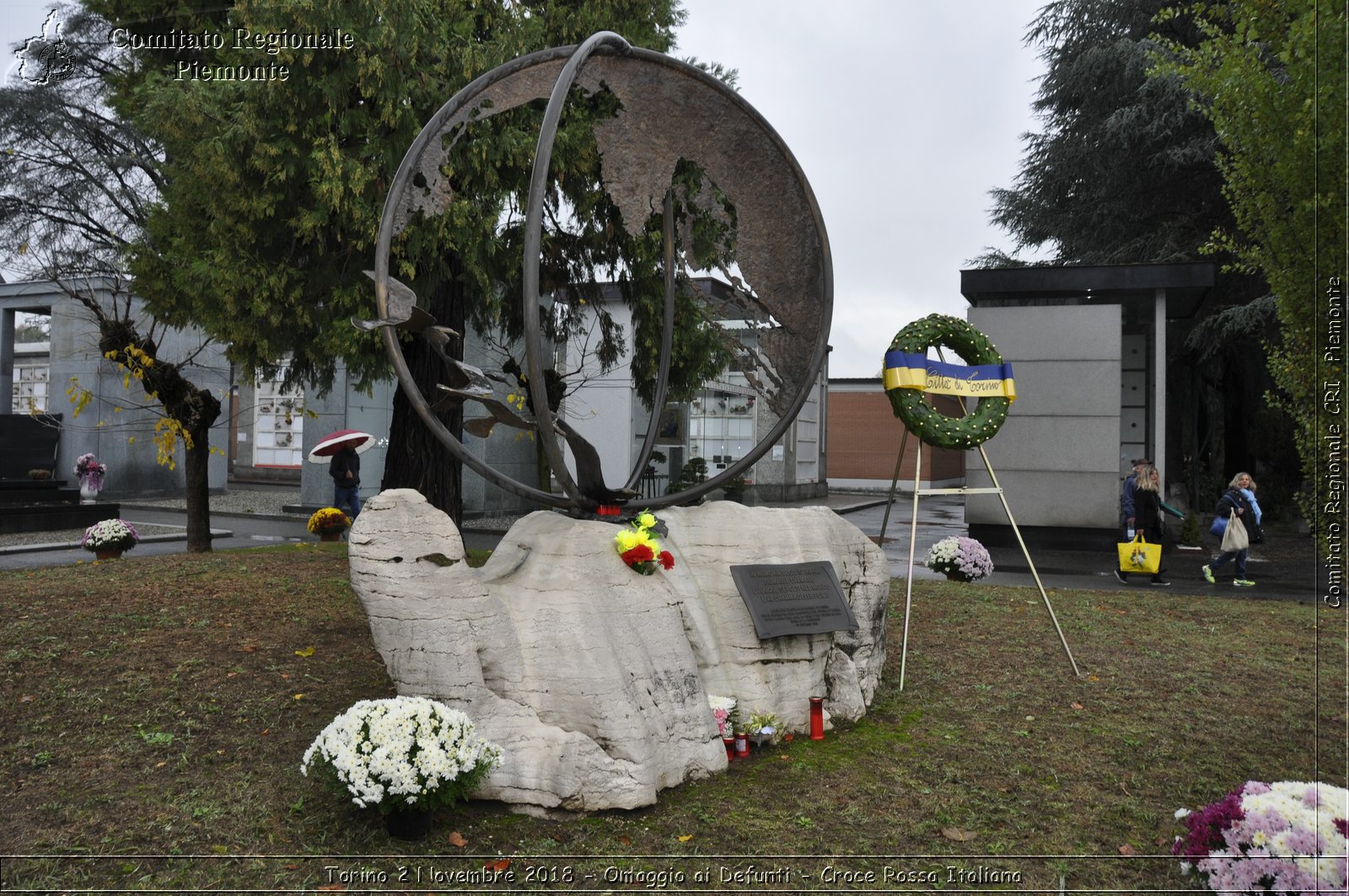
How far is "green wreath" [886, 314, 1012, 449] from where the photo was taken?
828cm

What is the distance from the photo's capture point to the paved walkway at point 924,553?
13.2 metres

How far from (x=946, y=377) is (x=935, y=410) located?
1.12 feet

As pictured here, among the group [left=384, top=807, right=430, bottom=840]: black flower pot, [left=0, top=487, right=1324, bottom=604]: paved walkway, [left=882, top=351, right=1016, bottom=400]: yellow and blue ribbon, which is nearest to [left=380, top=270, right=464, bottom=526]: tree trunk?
[left=0, top=487, right=1324, bottom=604]: paved walkway

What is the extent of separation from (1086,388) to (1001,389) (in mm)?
10329

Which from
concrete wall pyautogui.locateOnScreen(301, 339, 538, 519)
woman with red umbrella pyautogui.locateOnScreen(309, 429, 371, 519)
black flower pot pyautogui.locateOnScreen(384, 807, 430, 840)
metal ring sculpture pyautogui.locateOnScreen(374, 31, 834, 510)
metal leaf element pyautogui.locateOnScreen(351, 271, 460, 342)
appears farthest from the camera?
concrete wall pyautogui.locateOnScreen(301, 339, 538, 519)

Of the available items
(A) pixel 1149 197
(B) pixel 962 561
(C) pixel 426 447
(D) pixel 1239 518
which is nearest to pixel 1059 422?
(D) pixel 1239 518

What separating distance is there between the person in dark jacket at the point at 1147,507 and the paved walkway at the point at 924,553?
0.76 feet

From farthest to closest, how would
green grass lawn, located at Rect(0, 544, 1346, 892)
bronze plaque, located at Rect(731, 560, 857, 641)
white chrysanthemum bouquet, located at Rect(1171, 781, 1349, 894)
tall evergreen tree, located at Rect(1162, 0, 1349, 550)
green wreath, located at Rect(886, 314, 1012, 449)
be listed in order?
green wreath, located at Rect(886, 314, 1012, 449), bronze plaque, located at Rect(731, 560, 857, 641), green grass lawn, located at Rect(0, 544, 1346, 892), tall evergreen tree, located at Rect(1162, 0, 1349, 550), white chrysanthemum bouquet, located at Rect(1171, 781, 1349, 894)

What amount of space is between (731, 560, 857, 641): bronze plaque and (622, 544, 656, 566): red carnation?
89 cm

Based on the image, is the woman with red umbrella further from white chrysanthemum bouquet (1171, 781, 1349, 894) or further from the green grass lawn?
white chrysanthemum bouquet (1171, 781, 1349, 894)

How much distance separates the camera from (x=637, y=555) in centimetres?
579

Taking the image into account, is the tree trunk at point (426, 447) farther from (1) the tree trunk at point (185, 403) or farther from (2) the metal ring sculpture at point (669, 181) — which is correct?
(2) the metal ring sculpture at point (669, 181)

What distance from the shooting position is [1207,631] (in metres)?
9.76

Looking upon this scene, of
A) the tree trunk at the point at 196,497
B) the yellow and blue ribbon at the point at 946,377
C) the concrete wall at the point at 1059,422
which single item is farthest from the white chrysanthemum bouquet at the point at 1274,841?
the concrete wall at the point at 1059,422
